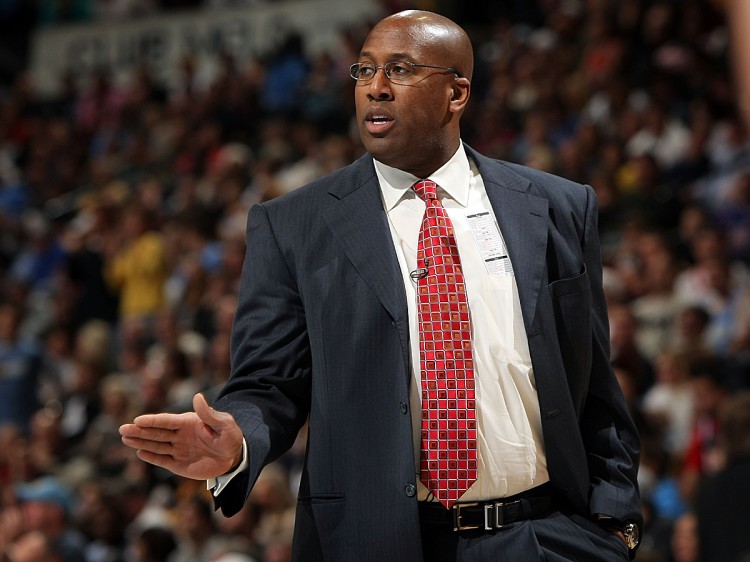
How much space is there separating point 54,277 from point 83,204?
1.69 m

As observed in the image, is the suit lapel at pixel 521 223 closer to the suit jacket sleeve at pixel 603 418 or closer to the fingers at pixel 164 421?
the suit jacket sleeve at pixel 603 418

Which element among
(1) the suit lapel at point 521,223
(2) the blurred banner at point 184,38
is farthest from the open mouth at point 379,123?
(2) the blurred banner at point 184,38

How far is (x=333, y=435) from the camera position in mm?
2609

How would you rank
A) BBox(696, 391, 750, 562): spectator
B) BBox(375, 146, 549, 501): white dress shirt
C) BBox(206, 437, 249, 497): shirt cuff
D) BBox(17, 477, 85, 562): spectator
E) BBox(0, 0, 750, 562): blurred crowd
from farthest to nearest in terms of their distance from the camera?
1. BBox(17, 477, 85, 562): spectator
2. BBox(0, 0, 750, 562): blurred crowd
3. BBox(696, 391, 750, 562): spectator
4. BBox(375, 146, 549, 501): white dress shirt
5. BBox(206, 437, 249, 497): shirt cuff

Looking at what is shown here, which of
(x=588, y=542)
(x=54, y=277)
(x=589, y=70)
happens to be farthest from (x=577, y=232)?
(x=54, y=277)

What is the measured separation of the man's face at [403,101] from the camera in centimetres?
275

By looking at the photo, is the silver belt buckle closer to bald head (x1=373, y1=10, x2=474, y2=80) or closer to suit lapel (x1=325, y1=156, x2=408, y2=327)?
suit lapel (x1=325, y1=156, x2=408, y2=327)

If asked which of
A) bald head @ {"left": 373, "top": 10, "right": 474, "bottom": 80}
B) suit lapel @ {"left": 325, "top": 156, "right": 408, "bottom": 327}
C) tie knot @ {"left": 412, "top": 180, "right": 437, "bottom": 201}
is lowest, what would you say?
suit lapel @ {"left": 325, "top": 156, "right": 408, "bottom": 327}

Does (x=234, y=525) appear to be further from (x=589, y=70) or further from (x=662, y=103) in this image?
(x=589, y=70)

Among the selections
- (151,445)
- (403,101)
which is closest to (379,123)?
(403,101)

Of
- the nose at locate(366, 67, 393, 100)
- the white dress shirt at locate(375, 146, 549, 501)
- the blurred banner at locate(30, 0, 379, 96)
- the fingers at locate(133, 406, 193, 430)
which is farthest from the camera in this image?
the blurred banner at locate(30, 0, 379, 96)

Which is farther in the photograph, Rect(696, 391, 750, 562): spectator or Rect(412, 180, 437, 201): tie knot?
Rect(696, 391, 750, 562): spectator

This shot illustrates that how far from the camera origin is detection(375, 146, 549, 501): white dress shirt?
260 cm

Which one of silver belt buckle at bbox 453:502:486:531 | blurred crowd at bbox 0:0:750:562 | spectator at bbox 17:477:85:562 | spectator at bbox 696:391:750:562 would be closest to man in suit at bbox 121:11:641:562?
silver belt buckle at bbox 453:502:486:531
